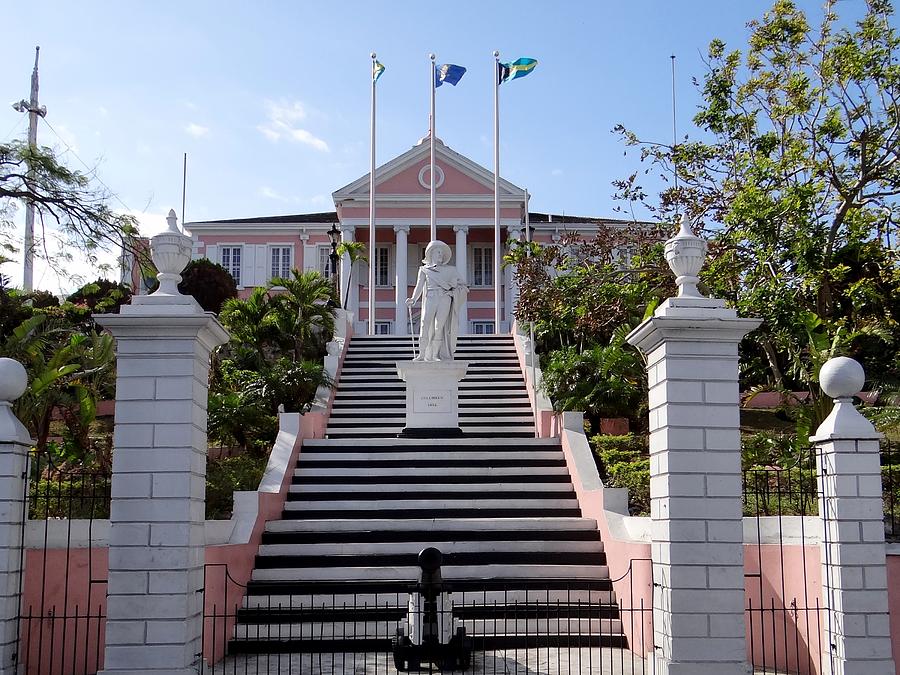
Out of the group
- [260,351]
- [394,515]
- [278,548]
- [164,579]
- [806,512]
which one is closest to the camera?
[164,579]

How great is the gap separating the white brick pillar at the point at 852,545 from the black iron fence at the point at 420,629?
1.63 m

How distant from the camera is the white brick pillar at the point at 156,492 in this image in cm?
801

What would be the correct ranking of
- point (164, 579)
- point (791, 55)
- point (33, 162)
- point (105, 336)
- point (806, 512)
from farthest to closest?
point (105, 336), point (791, 55), point (33, 162), point (806, 512), point (164, 579)

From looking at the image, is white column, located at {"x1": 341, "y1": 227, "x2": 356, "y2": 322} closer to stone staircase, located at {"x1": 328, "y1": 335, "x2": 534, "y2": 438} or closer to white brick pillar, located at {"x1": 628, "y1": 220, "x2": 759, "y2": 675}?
stone staircase, located at {"x1": 328, "y1": 335, "x2": 534, "y2": 438}

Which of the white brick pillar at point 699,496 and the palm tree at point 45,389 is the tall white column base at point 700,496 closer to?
the white brick pillar at point 699,496

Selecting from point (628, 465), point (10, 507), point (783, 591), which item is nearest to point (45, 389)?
point (10, 507)

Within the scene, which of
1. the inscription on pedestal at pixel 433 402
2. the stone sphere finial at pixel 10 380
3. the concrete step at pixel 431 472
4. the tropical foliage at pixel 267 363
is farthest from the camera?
the inscription on pedestal at pixel 433 402

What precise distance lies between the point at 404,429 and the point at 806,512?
6.65m

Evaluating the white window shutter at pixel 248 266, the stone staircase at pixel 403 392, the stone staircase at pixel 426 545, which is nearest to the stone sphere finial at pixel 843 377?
the stone staircase at pixel 426 545

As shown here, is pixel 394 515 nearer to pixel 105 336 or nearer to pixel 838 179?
pixel 105 336

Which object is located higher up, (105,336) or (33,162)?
(33,162)

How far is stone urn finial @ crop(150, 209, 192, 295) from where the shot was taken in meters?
8.52

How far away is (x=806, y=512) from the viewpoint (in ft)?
34.7

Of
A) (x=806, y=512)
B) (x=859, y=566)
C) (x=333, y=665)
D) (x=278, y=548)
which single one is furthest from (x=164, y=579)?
(x=806, y=512)
